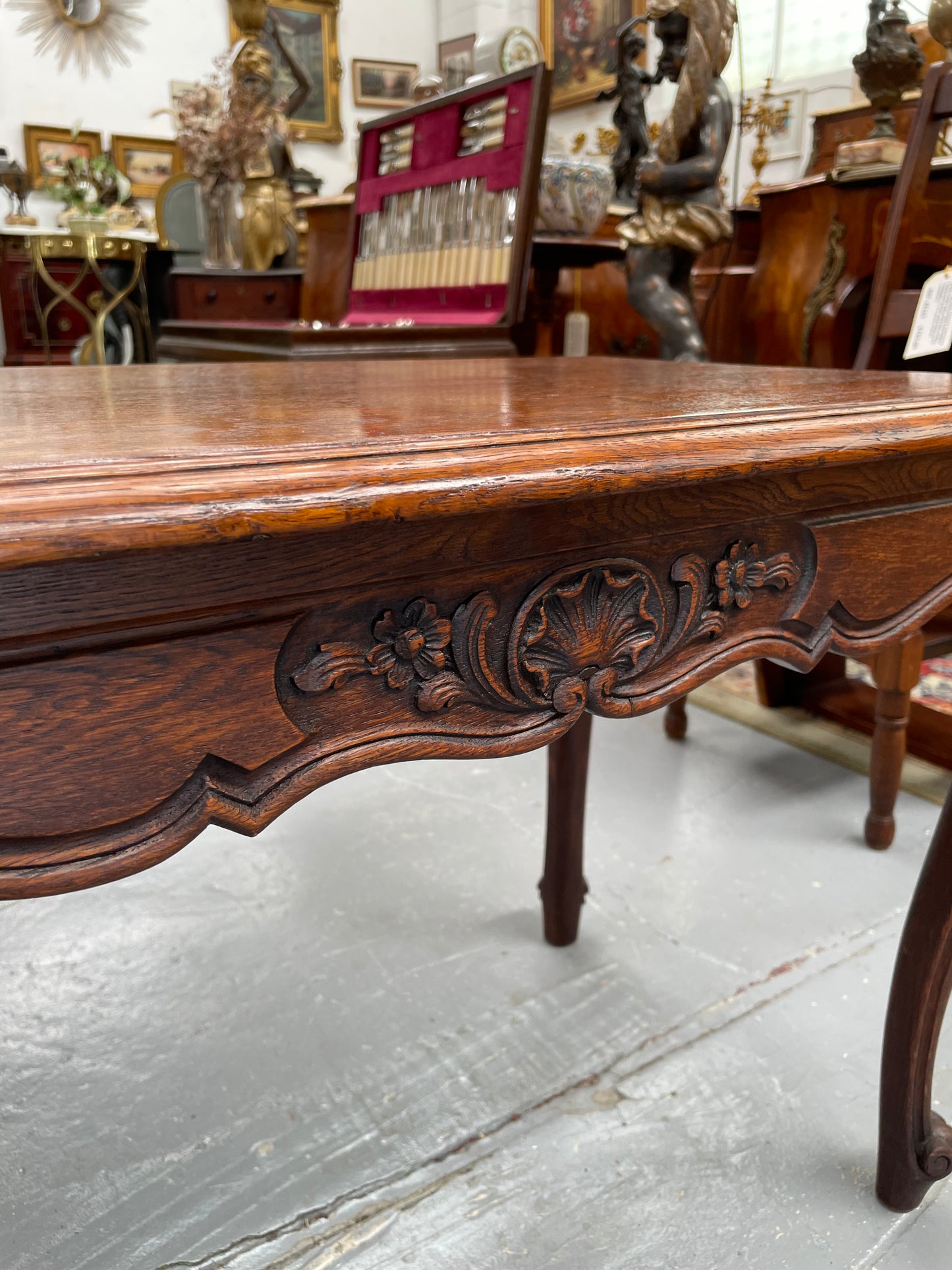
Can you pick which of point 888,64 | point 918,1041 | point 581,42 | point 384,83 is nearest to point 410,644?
point 918,1041

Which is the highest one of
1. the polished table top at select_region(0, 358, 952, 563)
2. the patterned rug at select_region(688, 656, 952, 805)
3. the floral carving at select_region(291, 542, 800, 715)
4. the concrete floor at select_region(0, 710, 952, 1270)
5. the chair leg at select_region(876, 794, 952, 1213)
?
→ the polished table top at select_region(0, 358, 952, 563)

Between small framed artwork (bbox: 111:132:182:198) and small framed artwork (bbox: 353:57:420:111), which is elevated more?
small framed artwork (bbox: 353:57:420:111)

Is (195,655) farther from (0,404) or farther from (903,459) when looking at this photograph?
(903,459)

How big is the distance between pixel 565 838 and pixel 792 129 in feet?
14.1

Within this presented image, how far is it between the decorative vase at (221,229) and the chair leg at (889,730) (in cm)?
238

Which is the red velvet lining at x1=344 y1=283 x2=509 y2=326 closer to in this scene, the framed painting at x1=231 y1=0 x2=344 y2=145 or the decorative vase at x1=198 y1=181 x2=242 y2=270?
the decorative vase at x1=198 y1=181 x2=242 y2=270

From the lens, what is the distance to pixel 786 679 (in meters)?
1.73

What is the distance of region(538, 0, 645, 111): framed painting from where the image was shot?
15.9 ft

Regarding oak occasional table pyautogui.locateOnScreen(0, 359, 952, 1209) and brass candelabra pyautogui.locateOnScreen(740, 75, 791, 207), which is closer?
oak occasional table pyautogui.locateOnScreen(0, 359, 952, 1209)

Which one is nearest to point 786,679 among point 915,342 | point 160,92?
point 915,342

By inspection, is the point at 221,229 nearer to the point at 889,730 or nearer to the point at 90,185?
the point at 90,185

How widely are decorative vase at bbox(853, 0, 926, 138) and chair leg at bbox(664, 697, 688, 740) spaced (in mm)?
1611

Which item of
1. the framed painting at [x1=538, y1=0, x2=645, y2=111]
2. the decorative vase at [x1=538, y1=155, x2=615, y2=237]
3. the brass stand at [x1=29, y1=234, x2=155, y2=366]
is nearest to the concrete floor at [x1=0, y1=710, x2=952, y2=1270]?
the decorative vase at [x1=538, y1=155, x2=615, y2=237]

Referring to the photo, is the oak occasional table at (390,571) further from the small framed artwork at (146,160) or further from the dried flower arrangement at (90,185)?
the small framed artwork at (146,160)
